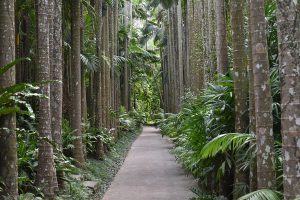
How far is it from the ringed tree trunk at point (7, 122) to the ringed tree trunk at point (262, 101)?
134 inches

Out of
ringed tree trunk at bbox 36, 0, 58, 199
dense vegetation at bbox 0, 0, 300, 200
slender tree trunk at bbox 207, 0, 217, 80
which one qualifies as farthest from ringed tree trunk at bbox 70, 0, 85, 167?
slender tree trunk at bbox 207, 0, 217, 80

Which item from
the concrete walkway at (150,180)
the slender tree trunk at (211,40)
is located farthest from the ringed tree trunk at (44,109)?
the slender tree trunk at (211,40)

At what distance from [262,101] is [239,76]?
1751 mm

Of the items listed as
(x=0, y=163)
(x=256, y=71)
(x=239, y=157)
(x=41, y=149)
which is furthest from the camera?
(x=41, y=149)

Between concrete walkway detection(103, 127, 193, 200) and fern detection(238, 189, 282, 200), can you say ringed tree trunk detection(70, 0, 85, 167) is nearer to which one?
concrete walkway detection(103, 127, 193, 200)

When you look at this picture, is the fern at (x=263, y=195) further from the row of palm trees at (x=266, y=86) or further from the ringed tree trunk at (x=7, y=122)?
the ringed tree trunk at (x=7, y=122)

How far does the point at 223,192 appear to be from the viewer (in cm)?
787

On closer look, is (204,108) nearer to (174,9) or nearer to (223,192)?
(223,192)

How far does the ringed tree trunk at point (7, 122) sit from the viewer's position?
6.09 m

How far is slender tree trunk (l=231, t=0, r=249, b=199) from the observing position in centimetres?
693

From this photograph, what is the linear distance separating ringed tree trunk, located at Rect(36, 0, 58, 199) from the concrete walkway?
2.09m

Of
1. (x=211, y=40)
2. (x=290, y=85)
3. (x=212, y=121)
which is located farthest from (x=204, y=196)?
(x=211, y=40)

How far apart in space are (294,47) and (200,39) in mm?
13164

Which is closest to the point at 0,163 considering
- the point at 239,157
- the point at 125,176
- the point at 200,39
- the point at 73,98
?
the point at 239,157
